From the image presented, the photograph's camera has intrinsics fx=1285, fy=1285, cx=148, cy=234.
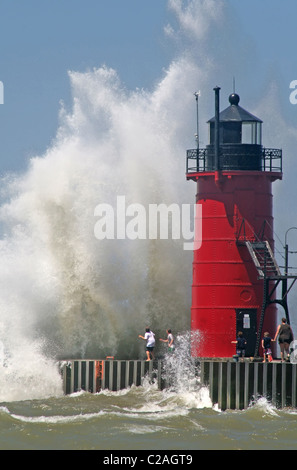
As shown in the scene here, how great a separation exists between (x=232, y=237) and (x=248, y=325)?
2.44 meters

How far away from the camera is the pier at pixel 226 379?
31.2 m

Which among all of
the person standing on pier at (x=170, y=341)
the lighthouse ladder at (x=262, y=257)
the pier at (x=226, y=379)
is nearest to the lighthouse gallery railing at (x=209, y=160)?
the lighthouse ladder at (x=262, y=257)

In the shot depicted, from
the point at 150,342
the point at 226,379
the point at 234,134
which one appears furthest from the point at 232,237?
the point at 226,379

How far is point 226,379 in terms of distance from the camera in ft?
104

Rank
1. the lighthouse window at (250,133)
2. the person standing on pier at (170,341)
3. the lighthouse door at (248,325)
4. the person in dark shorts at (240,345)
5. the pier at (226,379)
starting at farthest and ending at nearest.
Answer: the lighthouse window at (250,133)
the lighthouse door at (248,325)
the person standing on pier at (170,341)
the person in dark shorts at (240,345)
the pier at (226,379)

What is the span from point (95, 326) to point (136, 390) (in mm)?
4439

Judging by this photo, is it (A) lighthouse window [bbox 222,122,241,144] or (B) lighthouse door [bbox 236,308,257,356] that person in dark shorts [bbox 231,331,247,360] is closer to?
(B) lighthouse door [bbox 236,308,257,356]

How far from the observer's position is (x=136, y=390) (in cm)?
3359

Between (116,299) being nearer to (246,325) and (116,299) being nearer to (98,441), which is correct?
(246,325)

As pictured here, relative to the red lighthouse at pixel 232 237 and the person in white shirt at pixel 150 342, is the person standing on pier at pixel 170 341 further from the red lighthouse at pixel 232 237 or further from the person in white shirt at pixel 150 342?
the red lighthouse at pixel 232 237

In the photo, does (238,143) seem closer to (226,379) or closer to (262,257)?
(262,257)

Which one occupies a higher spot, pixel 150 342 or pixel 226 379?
pixel 150 342
